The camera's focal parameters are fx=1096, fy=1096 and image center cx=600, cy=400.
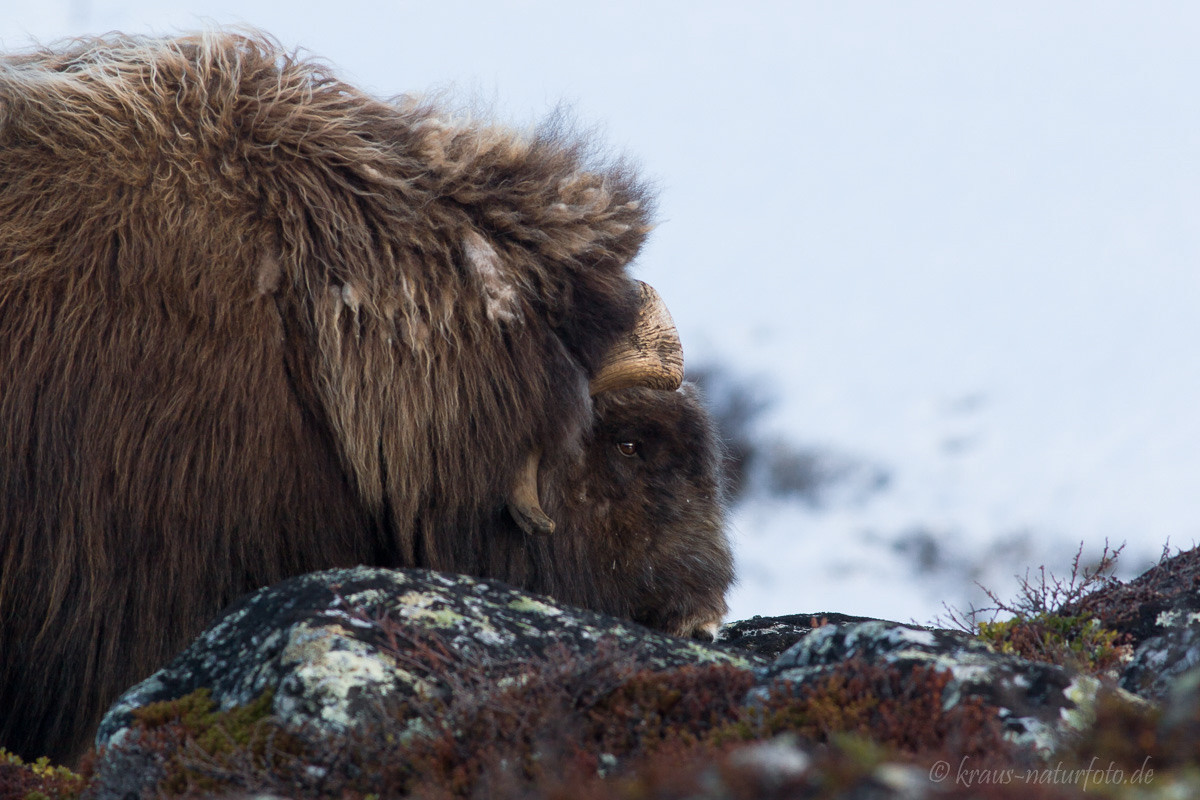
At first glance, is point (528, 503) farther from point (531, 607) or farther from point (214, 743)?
point (214, 743)

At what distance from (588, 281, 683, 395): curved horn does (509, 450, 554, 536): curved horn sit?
13.6 inches

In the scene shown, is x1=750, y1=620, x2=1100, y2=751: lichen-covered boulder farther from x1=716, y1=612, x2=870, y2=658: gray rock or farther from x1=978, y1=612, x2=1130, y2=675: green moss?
x1=716, y1=612, x2=870, y2=658: gray rock

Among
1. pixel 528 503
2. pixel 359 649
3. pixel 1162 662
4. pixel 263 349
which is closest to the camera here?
pixel 359 649

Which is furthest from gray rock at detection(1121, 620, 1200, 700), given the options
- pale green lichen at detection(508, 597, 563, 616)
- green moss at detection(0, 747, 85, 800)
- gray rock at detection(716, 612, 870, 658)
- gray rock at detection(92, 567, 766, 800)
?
green moss at detection(0, 747, 85, 800)

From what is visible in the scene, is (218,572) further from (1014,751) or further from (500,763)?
(1014,751)

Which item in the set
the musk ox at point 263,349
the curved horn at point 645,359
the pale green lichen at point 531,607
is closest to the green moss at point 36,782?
the musk ox at point 263,349

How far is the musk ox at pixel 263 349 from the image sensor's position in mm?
2869

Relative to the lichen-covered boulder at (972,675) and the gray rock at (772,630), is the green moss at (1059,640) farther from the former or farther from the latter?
the gray rock at (772,630)

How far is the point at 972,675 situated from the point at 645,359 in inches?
77.3

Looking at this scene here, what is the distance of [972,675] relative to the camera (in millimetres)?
1592

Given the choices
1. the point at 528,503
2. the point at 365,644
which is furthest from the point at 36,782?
the point at 528,503

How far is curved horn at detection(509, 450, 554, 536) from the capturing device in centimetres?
322

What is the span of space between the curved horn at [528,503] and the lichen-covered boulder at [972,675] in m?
1.45

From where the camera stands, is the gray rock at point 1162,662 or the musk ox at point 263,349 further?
the musk ox at point 263,349
